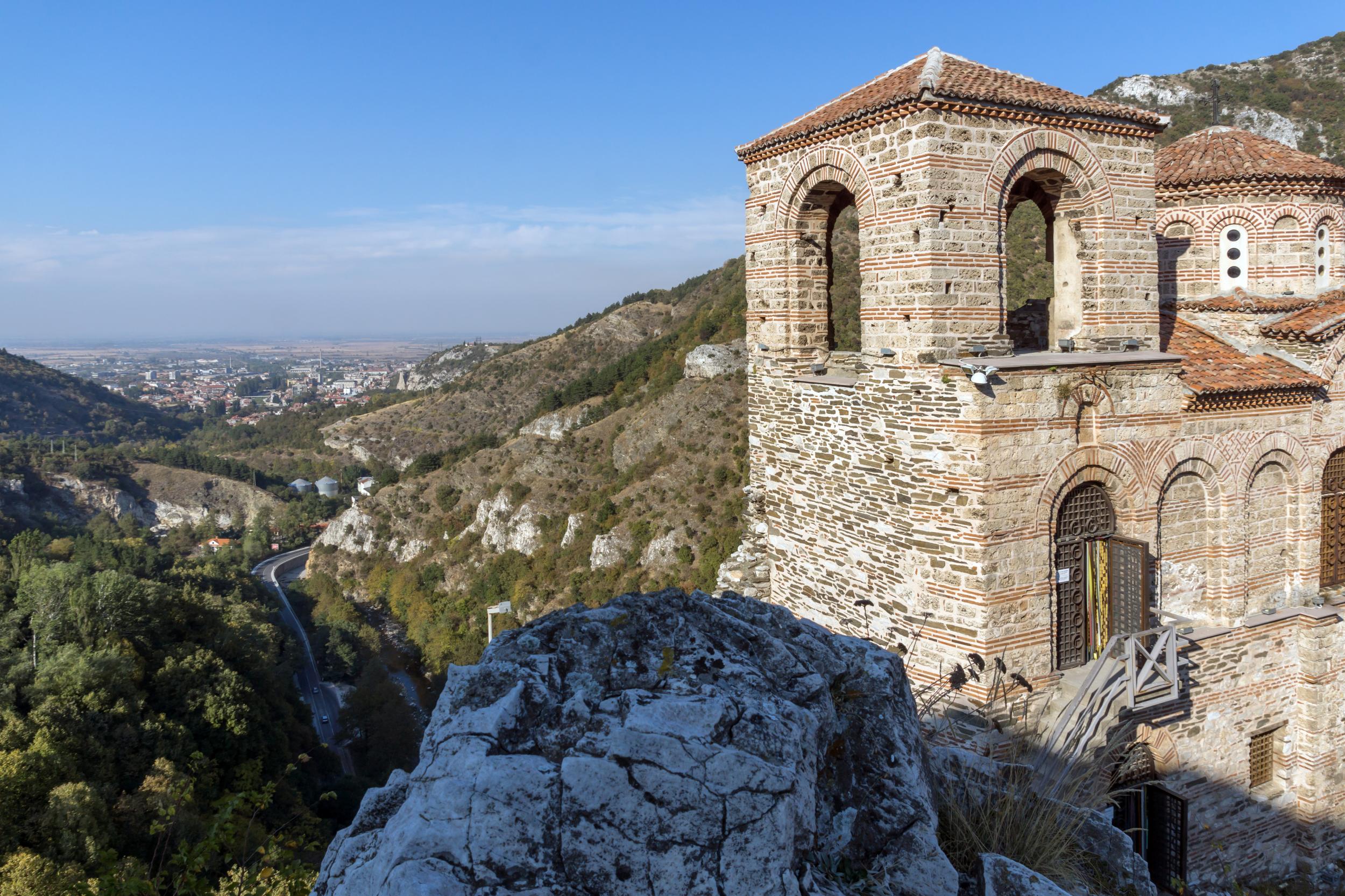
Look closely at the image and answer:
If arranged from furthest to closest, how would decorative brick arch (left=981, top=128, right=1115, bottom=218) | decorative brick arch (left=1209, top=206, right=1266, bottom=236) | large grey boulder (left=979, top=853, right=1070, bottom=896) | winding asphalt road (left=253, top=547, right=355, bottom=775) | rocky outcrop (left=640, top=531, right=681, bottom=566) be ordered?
1. rocky outcrop (left=640, top=531, right=681, bottom=566)
2. winding asphalt road (left=253, top=547, right=355, bottom=775)
3. decorative brick arch (left=1209, top=206, right=1266, bottom=236)
4. decorative brick arch (left=981, top=128, right=1115, bottom=218)
5. large grey boulder (left=979, top=853, right=1070, bottom=896)

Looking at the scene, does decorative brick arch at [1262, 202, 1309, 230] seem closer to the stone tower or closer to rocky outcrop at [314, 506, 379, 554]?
the stone tower

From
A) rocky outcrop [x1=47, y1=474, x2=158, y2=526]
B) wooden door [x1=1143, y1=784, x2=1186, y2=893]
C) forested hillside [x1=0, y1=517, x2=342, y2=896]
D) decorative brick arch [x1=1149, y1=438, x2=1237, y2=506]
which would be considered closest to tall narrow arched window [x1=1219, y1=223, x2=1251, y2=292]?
decorative brick arch [x1=1149, y1=438, x2=1237, y2=506]

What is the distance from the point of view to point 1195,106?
4844cm

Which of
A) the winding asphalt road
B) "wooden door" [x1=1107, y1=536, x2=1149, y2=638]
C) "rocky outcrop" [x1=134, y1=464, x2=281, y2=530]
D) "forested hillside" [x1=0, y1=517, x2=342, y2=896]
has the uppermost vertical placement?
"wooden door" [x1=1107, y1=536, x2=1149, y2=638]

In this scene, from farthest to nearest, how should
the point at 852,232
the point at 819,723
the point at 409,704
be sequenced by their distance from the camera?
the point at 852,232, the point at 409,704, the point at 819,723

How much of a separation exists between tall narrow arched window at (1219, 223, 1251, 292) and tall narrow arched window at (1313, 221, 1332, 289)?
0.93m

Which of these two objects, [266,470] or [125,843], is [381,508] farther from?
[266,470]

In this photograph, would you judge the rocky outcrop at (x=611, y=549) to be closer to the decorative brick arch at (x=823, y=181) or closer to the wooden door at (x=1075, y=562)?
the decorative brick arch at (x=823, y=181)

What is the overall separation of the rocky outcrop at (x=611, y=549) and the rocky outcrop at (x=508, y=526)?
5956 millimetres

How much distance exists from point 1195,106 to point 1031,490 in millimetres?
51211

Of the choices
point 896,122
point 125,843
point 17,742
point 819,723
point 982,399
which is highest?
point 896,122

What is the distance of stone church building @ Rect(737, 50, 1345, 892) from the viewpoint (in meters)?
8.77

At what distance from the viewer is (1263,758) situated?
11062mm

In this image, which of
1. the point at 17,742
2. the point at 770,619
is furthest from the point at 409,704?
the point at 770,619
